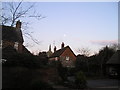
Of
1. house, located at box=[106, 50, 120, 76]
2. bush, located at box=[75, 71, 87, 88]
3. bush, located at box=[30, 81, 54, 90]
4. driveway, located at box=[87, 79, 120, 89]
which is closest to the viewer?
bush, located at box=[30, 81, 54, 90]

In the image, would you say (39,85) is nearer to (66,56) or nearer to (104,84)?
(104,84)

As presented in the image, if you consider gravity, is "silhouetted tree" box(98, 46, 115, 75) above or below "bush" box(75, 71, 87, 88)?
above

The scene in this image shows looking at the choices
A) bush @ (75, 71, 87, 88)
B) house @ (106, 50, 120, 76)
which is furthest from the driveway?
house @ (106, 50, 120, 76)

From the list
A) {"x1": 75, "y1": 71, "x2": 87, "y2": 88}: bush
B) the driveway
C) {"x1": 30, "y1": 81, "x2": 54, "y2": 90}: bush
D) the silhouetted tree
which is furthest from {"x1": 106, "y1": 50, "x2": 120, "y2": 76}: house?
{"x1": 30, "y1": 81, "x2": 54, "y2": 90}: bush

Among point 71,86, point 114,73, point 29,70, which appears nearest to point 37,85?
point 29,70

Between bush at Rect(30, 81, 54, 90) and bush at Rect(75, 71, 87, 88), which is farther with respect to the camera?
bush at Rect(75, 71, 87, 88)

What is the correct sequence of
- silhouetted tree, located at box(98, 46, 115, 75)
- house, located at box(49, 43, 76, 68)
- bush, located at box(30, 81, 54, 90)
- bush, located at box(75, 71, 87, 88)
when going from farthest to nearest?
1. house, located at box(49, 43, 76, 68)
2. silhouetted tree, located at box(98, 46, 115, 75)
3. bush, located at box(75, 71, 87, 88)
4. bush, located at box(30, 81, 54, 90)

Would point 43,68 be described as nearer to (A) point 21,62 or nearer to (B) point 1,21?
(A) point 21,62

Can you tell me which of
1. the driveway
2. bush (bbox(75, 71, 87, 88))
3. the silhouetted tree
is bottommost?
the driveway

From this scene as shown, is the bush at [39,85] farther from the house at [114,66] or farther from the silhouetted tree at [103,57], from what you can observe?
the silhouetted tree at [103,57]

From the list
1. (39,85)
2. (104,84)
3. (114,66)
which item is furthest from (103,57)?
(39,85)

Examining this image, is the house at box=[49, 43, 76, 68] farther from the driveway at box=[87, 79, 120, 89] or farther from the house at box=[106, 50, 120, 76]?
the driveway at box=[87, 79, 120, 89]

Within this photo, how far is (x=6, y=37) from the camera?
18.6m

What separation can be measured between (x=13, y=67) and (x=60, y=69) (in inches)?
348
